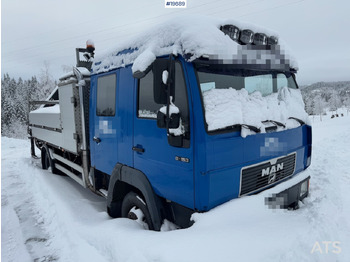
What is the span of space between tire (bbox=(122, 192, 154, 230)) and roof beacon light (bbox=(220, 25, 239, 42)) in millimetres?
2101

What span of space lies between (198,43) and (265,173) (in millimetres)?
1576

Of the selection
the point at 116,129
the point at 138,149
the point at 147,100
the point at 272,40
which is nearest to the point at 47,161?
the point at 116,129

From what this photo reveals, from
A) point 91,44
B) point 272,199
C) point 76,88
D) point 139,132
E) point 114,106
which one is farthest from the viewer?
point 91,44

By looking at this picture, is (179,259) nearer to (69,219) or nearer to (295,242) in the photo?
(295,242)

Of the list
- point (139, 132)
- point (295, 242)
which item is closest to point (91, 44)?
point (139, 132)

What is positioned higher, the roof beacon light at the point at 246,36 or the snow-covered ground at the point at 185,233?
the roof beacon light at the point at 246,36

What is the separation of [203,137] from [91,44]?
3.72 meters

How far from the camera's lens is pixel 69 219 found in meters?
3.62

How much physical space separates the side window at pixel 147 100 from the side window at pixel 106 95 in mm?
701

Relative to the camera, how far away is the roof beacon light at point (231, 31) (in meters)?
2.40

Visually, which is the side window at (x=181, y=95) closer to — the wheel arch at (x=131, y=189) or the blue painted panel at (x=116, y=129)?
the blue painted panel at (x=116, y=129)

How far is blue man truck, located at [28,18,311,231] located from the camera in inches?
86.4

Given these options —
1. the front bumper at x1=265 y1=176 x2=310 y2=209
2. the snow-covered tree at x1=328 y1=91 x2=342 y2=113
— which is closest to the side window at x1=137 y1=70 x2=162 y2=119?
the front bumper at x1=265 y1=176 x2=310 y2=209

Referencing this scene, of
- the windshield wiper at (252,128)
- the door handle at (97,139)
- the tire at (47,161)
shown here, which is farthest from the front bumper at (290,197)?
the tire at (47,161)
